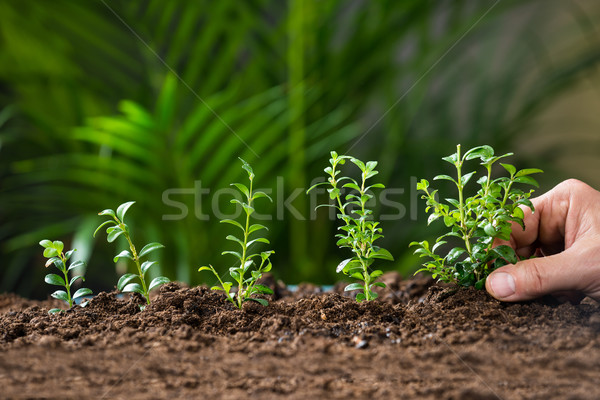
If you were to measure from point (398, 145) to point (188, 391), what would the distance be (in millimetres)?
1356

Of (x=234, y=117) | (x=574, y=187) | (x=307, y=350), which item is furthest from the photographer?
(x=234, y=117)

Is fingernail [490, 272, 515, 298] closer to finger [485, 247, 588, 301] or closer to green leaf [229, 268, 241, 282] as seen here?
finger [485, 247, 588, 301]

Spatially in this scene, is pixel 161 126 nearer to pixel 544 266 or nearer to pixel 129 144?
pixel 129 144

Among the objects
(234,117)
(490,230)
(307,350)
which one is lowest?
(307,350)

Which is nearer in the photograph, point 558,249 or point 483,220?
point 483,220

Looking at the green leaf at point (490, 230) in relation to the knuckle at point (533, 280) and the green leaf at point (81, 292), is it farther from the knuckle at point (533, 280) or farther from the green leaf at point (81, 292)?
the green leaf at point (81, 292)

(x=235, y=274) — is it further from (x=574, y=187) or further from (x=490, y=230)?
(x=574, y=187)

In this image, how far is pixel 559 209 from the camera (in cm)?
85

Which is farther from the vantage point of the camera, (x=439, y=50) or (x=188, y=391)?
(x=439, y=50)

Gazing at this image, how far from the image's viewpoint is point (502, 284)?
0.67m

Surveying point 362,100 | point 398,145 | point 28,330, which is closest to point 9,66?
point 362,100

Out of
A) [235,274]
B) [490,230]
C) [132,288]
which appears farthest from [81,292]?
[490,230]

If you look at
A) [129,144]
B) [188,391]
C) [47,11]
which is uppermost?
[47,11]

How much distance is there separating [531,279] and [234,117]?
94 cm
